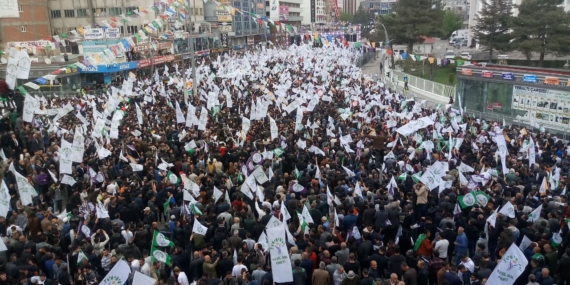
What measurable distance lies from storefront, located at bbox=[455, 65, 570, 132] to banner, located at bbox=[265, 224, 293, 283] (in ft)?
52.1

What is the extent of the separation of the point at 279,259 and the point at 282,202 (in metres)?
2.30

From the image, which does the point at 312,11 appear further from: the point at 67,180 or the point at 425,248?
the point at 425,248

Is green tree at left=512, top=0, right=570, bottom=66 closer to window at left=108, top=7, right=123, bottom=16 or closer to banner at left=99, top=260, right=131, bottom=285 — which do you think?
window at left=108, top=7, right=123, bottom=16

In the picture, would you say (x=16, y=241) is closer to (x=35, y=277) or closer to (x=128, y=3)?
(x=35, y=277)

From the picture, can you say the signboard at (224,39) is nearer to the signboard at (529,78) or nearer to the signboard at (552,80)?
the signboard at (529,78)

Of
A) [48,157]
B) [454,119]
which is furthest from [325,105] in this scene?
[48,157]

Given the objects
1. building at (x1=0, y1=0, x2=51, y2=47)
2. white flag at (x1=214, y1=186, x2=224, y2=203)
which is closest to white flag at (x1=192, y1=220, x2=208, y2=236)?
white flag at (x1=214, y1=186, x2=224, y2=203)

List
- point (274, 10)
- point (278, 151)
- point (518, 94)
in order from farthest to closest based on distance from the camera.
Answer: point (274, 10)
point (518, 94)
point (278, 151)

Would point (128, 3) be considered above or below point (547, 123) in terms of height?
above

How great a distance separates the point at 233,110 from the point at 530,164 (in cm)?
1273

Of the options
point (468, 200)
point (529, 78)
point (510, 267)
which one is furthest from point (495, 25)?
point (510, 267)

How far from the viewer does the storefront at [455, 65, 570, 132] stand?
817 inches

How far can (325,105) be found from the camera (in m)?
22.4

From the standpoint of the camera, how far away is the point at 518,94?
2258cm
